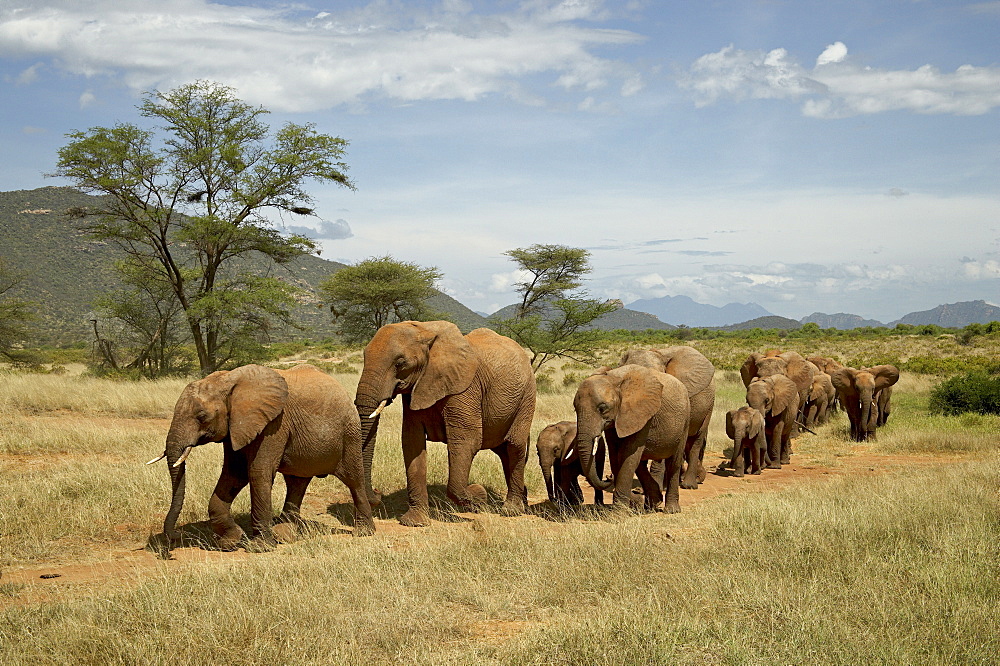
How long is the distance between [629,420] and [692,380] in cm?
338

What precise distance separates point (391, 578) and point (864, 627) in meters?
3.73

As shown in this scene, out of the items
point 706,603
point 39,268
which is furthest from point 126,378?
point 39,268

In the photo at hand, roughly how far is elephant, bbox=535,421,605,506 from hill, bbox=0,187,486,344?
43563 millimetres

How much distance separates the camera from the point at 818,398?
811 inches

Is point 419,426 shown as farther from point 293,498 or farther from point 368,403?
point 293,498

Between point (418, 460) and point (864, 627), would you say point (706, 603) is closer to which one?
point (864, 627)

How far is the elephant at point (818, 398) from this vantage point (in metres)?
20.5

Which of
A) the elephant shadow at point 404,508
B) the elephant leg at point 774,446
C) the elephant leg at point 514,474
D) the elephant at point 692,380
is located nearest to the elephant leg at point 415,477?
the elephant shadow at point 404,508

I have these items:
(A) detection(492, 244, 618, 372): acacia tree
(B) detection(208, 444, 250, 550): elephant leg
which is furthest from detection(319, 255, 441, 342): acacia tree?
(B) detection(208, 444, 250, 550): elephant leg

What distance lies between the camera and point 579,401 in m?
9.88

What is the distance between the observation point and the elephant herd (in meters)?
7.99

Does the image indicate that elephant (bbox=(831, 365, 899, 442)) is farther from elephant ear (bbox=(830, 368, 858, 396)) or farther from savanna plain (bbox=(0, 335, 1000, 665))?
savanna plain (bbox=(0, 335, 1000, 665))

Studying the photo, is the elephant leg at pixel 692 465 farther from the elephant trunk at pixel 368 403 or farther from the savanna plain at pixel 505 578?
the elephant trunk at pixel 368 403

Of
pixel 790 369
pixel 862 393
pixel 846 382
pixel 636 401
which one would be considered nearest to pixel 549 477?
pixel 636 401
